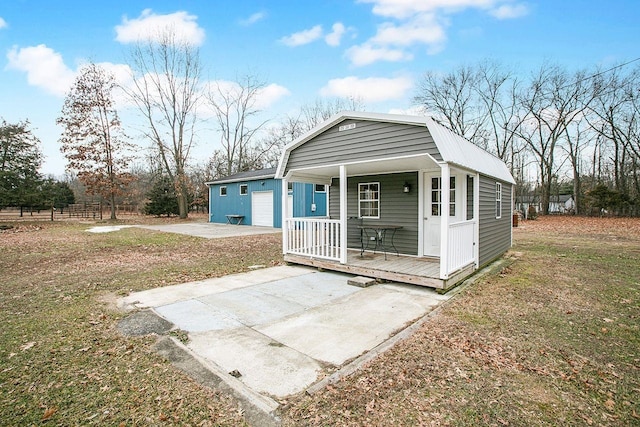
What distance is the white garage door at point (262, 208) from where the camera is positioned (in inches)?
730

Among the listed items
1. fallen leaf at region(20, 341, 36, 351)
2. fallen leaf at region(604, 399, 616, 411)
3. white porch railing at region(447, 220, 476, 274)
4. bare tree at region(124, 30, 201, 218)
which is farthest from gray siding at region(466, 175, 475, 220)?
bare tree at region(124, 30, 201, 218)

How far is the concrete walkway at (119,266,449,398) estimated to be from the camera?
2.95 m

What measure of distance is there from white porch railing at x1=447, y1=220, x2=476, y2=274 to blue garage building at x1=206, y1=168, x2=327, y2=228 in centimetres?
1020

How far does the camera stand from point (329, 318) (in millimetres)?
4188

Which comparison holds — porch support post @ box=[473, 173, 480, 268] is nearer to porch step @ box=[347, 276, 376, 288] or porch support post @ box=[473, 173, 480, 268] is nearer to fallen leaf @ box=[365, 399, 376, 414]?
porch step @ box=[347, 276, 376, 288]

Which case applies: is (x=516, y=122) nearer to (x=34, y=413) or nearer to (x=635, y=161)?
(x=635, y=161)

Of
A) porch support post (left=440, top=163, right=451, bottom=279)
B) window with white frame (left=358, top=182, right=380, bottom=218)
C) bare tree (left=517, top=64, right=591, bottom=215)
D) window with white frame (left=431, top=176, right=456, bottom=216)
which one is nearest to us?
porch support post (left=440, top=163, right=451, bottom=279)

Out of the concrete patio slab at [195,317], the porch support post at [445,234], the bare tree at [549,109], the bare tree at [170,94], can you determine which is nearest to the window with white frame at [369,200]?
the porch support post at [445,234]

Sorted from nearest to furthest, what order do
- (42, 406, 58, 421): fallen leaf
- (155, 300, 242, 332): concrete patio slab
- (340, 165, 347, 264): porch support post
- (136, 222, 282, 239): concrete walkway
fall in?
(42, 406, 58, 421): fallen leaf → (155, 300, 242, 332): concrete patio slab → (340, 165, 347, 264): porch support post → (136, 222, 282, 239): concrete walkway

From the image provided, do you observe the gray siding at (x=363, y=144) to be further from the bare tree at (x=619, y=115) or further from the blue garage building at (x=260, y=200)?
the bare tree at (x=619, y=115)

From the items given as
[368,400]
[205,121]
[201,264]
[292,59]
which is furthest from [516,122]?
[368,400]

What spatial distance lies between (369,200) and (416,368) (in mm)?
5723

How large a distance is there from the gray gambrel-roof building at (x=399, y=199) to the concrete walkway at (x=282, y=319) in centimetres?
89

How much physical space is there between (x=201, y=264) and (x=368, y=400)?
6.42 m
